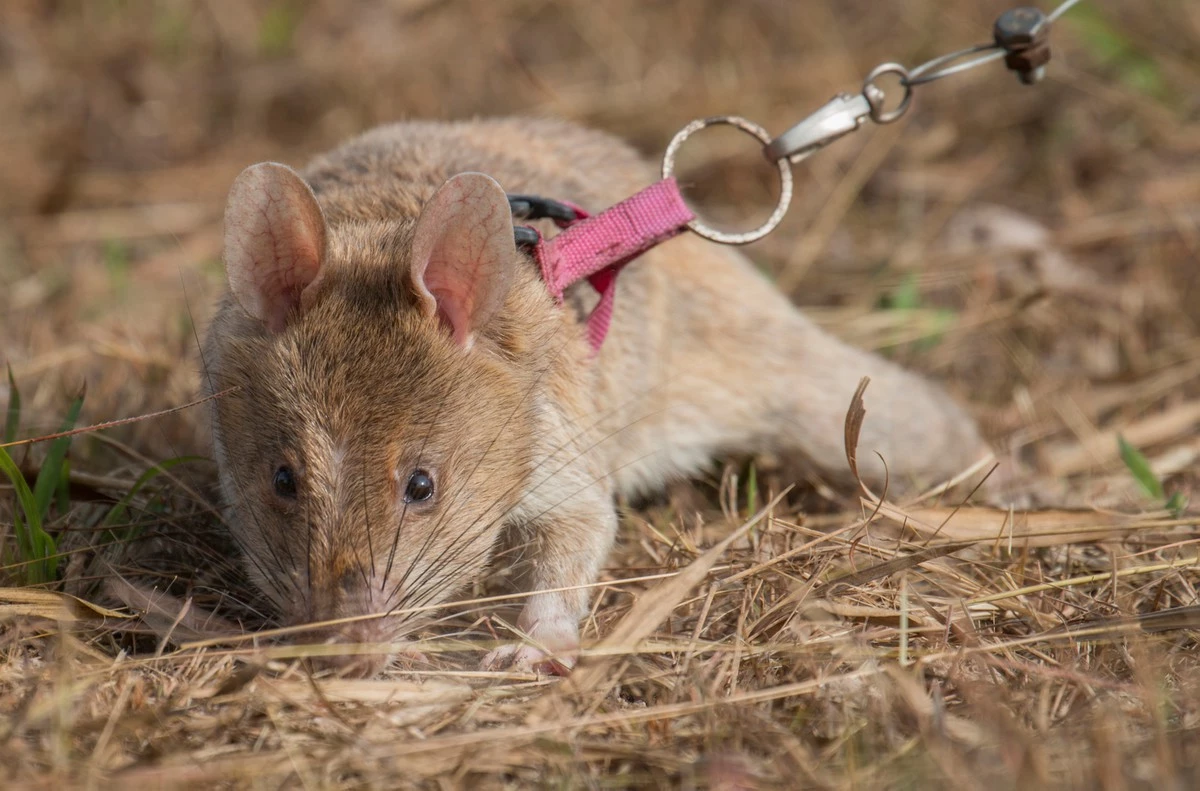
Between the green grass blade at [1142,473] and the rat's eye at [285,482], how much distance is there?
269 cm

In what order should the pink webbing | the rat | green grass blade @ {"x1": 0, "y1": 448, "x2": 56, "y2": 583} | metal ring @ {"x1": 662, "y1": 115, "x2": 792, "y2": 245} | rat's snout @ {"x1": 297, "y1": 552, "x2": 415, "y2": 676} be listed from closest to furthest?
1. rat's snout @ {"x1": 297, "y1": 552, "x2": 415, "y2": 676}
2. the rat
3. green grass blade @ {"x1": 0, "y1": 448, "x2": 56, "y2": 583}
4. the pink webbing
5. metal ring @ {"x1": 662, "y1": 115, "x2": 792, "y2": 245}

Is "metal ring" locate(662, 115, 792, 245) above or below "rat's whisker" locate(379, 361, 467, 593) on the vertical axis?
above

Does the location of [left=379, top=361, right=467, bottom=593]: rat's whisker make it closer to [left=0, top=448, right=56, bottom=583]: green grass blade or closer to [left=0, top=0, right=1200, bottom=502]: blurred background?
[left=0, top=448, right=56, bottom=583]: green grass blade

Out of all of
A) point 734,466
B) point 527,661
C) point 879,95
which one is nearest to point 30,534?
point 527,661

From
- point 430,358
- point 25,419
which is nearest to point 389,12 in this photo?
point 25,419

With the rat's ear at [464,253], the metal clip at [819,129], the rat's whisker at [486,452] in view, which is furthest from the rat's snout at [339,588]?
the metal clip at [819,129]

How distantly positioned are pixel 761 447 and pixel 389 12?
4.85m

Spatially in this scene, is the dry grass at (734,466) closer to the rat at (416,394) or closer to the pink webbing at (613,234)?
the rat at (416,394)

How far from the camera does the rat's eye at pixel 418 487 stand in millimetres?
2729

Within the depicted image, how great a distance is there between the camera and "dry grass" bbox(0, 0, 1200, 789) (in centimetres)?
233

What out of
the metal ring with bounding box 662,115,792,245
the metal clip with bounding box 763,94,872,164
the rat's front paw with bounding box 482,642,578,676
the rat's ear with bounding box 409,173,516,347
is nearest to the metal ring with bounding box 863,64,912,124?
the metal clip with bounding box 763,94,872,164

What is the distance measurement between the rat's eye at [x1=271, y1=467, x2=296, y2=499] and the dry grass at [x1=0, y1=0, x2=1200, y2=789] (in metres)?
0.37

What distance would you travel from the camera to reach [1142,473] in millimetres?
3725

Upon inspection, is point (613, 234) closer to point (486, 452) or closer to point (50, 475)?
point (486, 452)
